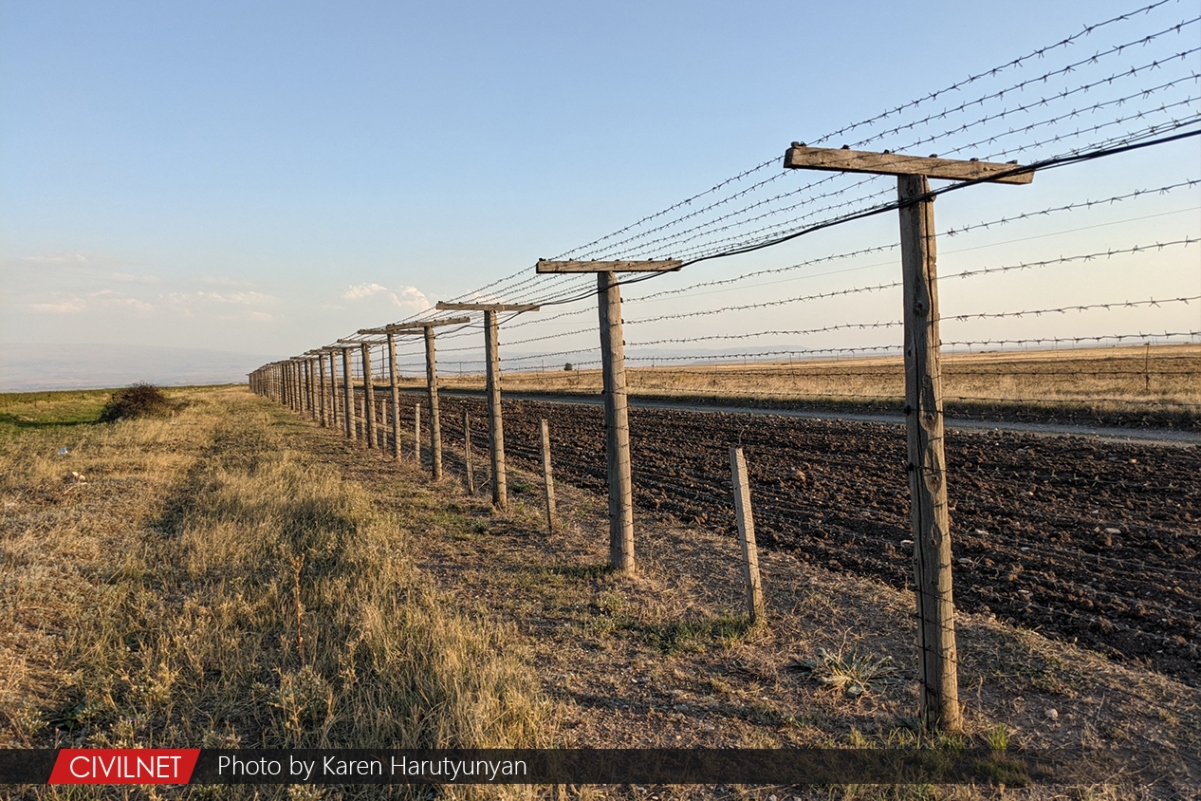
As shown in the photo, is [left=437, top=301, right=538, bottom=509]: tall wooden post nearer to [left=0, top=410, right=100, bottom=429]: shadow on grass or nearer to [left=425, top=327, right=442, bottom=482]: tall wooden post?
[left=425, top=327, right=442, bottom=482]: tall wooden post

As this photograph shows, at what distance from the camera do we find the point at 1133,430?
1664 cm

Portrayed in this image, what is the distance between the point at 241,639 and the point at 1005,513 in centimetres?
915

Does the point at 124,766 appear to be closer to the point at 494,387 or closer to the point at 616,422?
the point at 616,422

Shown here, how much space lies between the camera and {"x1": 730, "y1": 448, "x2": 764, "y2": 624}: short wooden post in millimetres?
5863

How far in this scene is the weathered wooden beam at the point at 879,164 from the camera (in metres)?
4.04

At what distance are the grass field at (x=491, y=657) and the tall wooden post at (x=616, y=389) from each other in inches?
17.4

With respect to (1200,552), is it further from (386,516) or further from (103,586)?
(103,586)

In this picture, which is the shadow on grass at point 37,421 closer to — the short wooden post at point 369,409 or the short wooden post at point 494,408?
the short wooden post at point 369,409

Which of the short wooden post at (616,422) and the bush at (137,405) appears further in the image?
the bush at (137,405)

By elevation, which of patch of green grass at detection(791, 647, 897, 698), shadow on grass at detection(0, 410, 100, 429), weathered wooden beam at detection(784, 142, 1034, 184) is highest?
weathered wooden beam at detection(784, 142, 1034, 184)

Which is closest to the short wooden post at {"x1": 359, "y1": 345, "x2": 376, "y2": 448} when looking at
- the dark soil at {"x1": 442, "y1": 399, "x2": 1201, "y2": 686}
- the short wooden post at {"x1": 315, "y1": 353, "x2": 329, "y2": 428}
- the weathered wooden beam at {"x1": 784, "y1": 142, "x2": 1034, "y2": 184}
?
the dark soil at {"x1": 442, "y1": 399, "x2": 1201, "y2": 686}

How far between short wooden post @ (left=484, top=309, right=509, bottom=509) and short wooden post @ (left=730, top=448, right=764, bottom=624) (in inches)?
226

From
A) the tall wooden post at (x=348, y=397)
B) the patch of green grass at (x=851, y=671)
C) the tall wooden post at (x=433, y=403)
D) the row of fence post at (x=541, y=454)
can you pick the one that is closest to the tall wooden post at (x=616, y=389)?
the row of fence post at (x=541, y=454)

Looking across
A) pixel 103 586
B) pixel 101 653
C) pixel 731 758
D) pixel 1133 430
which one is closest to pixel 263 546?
pixel 103 586
